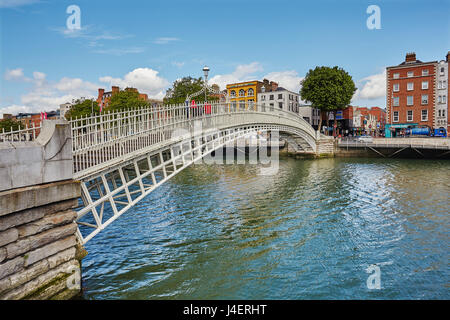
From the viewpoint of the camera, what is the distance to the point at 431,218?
1248 centimetres

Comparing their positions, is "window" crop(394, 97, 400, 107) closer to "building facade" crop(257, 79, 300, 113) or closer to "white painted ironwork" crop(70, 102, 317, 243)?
"building facade" crop(257, 79, 300, 113)

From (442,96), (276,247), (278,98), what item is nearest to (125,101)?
(278,98)

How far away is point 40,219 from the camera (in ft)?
19.1

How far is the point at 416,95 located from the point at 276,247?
1749 inches

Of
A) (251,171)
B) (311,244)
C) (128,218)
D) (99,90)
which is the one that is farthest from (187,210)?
(99,90)

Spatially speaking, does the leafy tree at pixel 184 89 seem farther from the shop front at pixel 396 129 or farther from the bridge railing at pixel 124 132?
the bridge railing at pixel 124 132

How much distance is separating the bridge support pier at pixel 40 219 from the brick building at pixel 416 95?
157 ft

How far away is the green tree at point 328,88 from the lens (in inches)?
1796

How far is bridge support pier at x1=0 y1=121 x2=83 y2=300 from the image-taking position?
207 inches

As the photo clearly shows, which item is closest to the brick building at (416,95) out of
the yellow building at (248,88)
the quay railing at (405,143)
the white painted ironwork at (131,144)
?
the quay railing at (405,143)

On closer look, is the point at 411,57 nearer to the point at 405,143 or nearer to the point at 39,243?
the point at 405,143

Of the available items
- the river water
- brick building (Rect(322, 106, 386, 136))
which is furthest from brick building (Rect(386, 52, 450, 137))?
the river water
